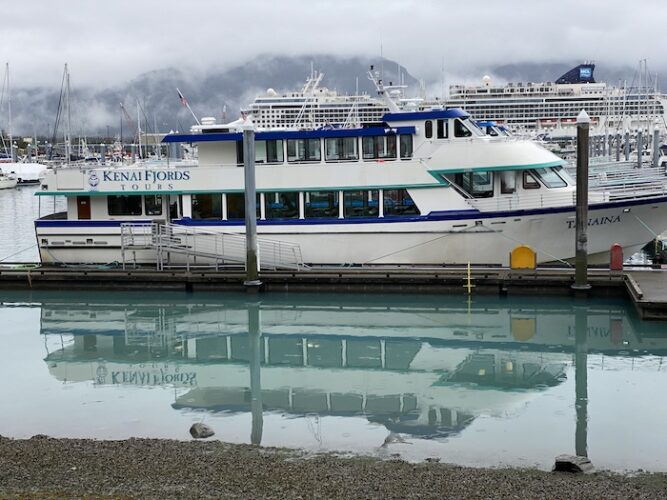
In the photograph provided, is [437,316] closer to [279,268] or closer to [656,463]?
[279,268]

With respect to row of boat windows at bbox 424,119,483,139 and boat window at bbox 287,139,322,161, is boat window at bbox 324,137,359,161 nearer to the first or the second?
boat window at bbox 287,139,322,161

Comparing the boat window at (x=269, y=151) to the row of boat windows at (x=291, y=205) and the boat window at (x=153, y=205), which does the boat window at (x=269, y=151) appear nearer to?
the row of boat windows at (x=291, y=205)

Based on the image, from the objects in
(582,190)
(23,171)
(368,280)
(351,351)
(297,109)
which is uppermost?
(297,109)

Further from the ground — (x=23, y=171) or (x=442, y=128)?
(x=23, y=171)

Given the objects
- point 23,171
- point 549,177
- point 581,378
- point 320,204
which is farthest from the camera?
point 23,171

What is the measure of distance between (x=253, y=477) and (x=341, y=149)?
16.3 metres

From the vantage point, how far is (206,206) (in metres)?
27.1

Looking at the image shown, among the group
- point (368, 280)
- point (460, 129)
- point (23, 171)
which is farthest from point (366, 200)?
point (23, 171)

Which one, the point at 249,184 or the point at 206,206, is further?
the point at 206,206

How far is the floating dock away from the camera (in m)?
23.1

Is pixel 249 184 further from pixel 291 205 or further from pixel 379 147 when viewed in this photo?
pixel 379 147

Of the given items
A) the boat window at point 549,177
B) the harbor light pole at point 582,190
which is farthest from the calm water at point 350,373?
the boat window at point 549,177

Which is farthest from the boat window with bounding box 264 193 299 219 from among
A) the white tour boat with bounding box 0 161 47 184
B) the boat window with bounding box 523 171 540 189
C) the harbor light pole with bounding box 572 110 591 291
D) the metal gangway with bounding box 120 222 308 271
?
the white tour boat with bounding box 0 161 47 184

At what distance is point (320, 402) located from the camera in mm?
15609
